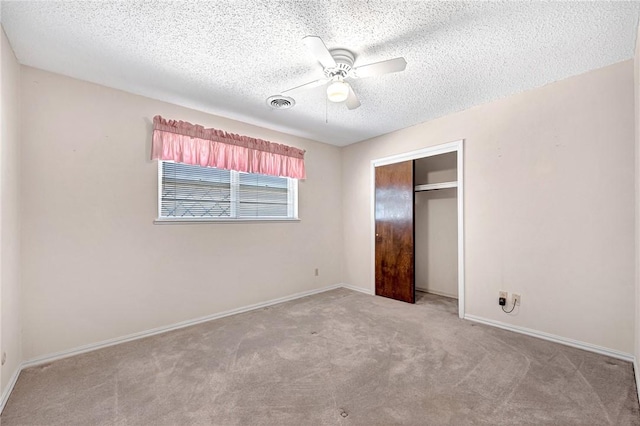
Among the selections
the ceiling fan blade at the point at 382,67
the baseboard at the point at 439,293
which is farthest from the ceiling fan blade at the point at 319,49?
the baseboard at the point at 439,293

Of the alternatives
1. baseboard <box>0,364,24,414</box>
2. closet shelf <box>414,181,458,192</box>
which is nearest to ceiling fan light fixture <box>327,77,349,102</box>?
closet shelf <box>414,181,458,192</box>

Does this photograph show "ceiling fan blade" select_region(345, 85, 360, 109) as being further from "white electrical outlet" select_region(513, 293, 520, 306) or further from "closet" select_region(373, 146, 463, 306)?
"white electrical outlet" select_region(513, 293, 520, 306)

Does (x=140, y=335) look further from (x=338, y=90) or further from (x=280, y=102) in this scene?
(x=338, y=90)

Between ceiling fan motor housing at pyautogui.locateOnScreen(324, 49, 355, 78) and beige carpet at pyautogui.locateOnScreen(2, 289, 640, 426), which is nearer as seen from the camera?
beige carpet at pyautogui.locateOnScreen(2, 289, 640, 426)

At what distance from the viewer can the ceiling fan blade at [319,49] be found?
1.77 meters

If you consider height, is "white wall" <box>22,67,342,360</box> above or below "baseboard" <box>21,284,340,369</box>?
above

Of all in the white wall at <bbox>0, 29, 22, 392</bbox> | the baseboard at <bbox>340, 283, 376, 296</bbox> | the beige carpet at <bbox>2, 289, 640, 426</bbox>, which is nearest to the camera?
the beige carpet at <bbox>2, 289, 640, 426</bbox>

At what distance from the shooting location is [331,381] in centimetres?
211

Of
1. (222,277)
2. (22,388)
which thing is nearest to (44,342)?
(22,388)

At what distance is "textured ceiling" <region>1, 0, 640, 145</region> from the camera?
180cm

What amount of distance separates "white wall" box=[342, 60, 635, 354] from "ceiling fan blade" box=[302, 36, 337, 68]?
216 centimetres

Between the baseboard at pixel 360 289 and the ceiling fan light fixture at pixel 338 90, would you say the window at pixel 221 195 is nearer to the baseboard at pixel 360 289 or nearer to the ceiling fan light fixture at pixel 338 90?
the baseboard at pixel 360 289

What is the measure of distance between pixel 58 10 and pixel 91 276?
2089mm

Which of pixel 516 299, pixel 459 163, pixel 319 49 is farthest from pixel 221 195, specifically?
pixel 516 299
